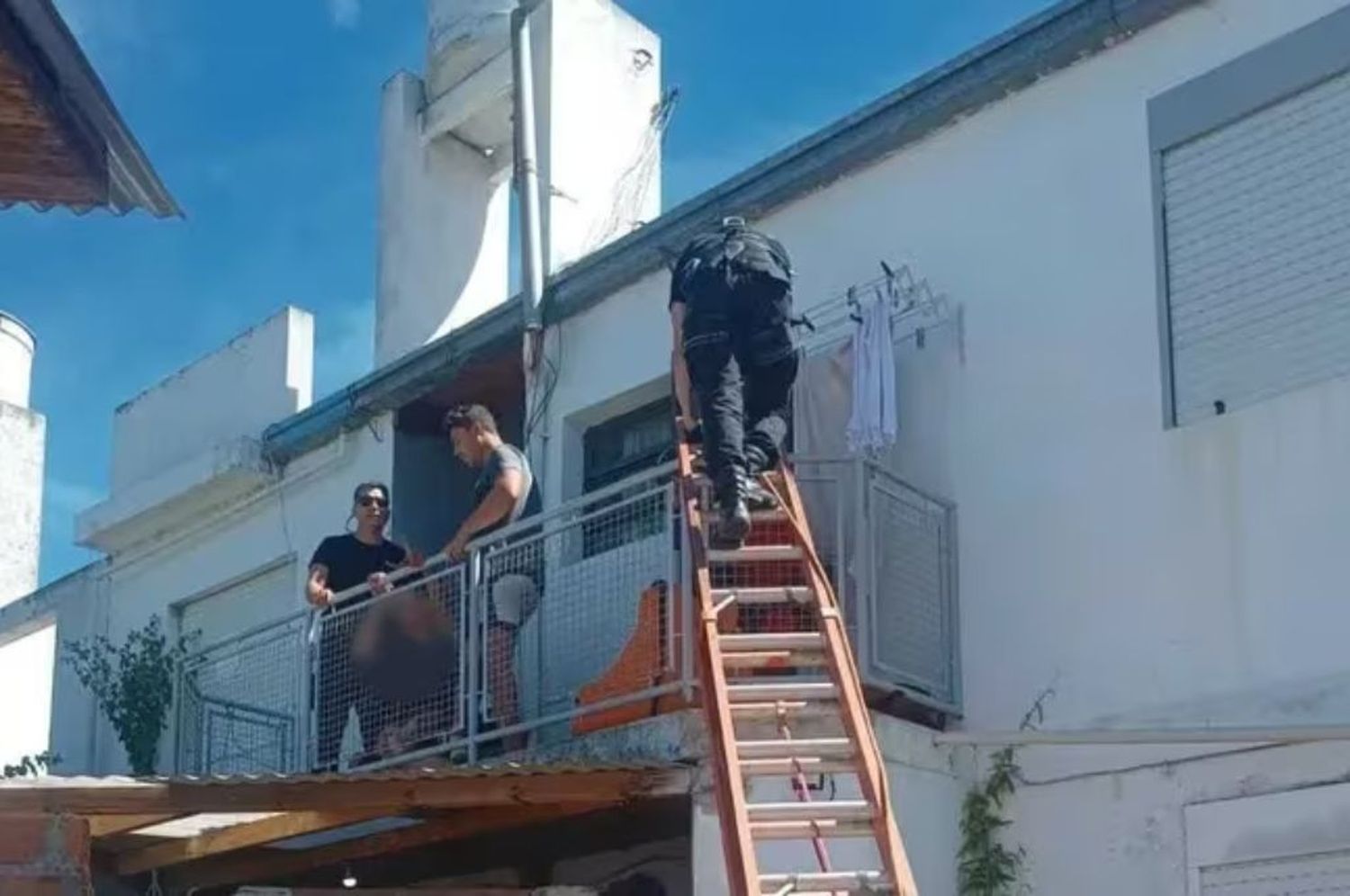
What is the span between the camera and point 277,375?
1634 centimetres

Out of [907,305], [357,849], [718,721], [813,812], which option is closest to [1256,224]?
[907,305]

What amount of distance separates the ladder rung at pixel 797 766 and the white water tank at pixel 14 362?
51.7ft

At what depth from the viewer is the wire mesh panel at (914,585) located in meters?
10.5

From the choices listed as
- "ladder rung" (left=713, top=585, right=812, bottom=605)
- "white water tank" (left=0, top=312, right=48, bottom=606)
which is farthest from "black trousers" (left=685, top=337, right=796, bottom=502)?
"white water tank" (left=0, top=312, right=48, bottom=606)

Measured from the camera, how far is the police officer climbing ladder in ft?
30.5

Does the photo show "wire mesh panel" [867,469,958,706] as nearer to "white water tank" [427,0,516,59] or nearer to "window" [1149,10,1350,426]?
"window" [1149,10,1350,426]

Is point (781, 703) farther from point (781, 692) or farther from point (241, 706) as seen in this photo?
point (241, 706)

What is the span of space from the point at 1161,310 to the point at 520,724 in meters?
3.64

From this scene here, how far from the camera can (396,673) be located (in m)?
11.8

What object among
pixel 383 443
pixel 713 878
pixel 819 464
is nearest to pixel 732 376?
pixel 819 464

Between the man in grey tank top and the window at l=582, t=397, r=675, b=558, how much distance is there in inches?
33.9

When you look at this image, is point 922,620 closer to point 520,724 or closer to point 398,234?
point 520,724

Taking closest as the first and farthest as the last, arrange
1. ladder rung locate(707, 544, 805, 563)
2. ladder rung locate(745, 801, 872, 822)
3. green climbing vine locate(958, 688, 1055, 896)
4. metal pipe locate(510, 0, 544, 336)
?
A: ladder rung locate(745, 801, 872, 822)
ladder rung locate(707, 544, 805, 563)
green climbing vine locate(958, 688, 1055, 896)
metal pipe locate(510, 0, 544, 336)

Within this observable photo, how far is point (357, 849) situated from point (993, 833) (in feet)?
11.0
